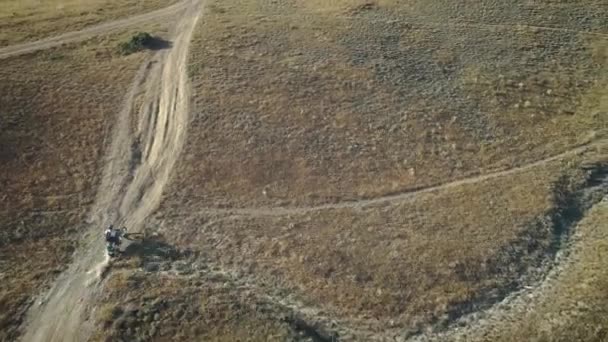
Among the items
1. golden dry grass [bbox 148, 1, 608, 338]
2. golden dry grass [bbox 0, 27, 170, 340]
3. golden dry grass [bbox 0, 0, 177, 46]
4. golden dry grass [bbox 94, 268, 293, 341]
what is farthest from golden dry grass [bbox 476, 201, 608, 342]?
golden dry grass [bbox 0, 0, 177, 46]

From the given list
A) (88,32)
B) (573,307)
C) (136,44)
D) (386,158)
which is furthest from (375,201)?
(88,32)

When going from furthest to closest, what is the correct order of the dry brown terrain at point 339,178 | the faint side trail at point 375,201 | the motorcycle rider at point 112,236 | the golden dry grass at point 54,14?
1. the golden dry grass at point 54,14
2. the faint side trail at point 375,201
3. the motorcycle rider at point 112,236
4. the dry brown terrain at point 339,178

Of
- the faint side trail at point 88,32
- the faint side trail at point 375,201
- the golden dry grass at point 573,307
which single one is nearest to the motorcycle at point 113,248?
the faint side trail at point 375,201

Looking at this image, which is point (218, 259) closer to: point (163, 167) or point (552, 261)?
point (163, 167)

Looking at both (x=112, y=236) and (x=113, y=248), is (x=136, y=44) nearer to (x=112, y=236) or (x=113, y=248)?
(x=112, y=236)

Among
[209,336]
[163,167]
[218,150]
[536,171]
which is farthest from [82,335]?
[536,171]

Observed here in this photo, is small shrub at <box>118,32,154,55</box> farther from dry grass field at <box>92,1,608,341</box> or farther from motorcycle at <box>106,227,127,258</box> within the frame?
motorcycle at <box>106,227,127,258</box>

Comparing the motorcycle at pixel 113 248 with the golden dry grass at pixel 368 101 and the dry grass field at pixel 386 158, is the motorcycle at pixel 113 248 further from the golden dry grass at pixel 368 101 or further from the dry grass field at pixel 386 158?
the golden dry grass at pixel 368 101
